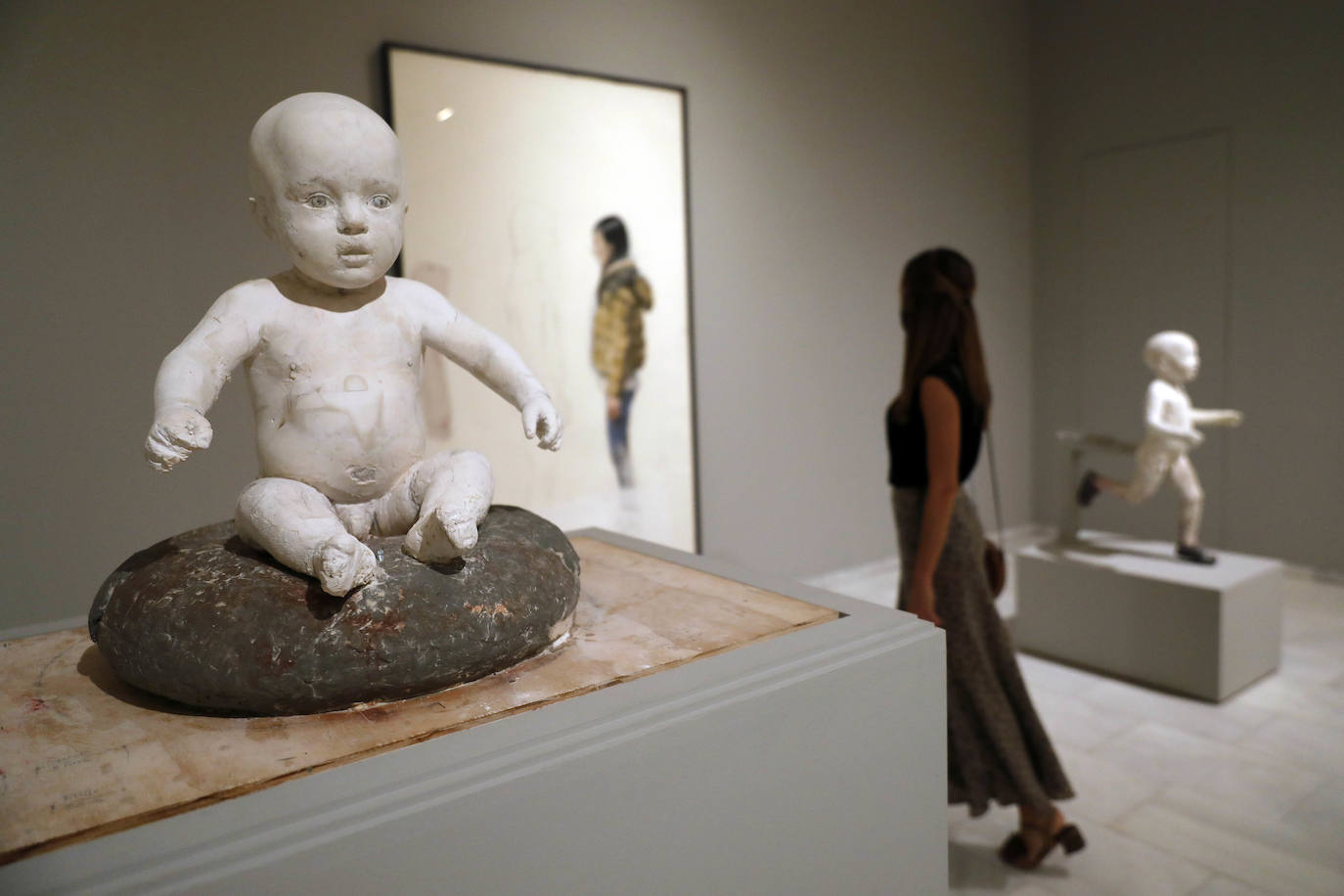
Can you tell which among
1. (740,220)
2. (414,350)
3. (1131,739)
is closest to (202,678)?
(414,350)

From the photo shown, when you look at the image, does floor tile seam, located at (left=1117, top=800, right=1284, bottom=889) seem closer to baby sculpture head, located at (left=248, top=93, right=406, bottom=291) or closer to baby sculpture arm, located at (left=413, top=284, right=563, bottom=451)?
baby sculpture arm, located at (left=413, top=284, right=563, bottom=451)

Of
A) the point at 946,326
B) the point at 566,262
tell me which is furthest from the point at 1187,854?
the point at 566,262

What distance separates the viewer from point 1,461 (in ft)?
8.07

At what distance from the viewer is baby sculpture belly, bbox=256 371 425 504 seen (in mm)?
1346

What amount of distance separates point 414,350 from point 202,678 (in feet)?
1.77

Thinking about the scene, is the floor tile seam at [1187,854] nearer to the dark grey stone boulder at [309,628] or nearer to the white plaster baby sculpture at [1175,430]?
the white plaster baby sculpture at [1175,430]

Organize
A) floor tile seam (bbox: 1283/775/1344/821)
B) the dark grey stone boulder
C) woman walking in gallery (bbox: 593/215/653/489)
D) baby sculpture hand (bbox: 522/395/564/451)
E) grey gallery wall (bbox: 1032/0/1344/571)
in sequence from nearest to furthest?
1. the dark grey stone boulder
2. baby sculpture hand (bbox: 522/395/564/451)
3. floor tile seam (bbox: 1283/775/1344/821)
4. woman walking in gallery (bbox: 593/215/653/489)
5. grey gallery wall (bbox: 1032/0/1344/571)

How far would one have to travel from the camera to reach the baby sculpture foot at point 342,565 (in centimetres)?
115

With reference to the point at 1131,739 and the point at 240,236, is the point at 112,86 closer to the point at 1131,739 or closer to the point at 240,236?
the point at 240,236

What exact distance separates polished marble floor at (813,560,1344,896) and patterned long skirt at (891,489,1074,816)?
A: 207 millimetres

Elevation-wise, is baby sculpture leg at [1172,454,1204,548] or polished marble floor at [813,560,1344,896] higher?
baby sculpture leg at [1172,454,1204,548]

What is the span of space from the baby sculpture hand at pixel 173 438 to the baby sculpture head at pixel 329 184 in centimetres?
27

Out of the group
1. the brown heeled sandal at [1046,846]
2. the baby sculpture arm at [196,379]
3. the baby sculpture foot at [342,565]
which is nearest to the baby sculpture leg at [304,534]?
the baby sculpture foot at [342,565]

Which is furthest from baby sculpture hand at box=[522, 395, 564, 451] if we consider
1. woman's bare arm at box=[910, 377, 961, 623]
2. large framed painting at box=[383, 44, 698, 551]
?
large framed painting at box=[383, 44, 698, 551]
